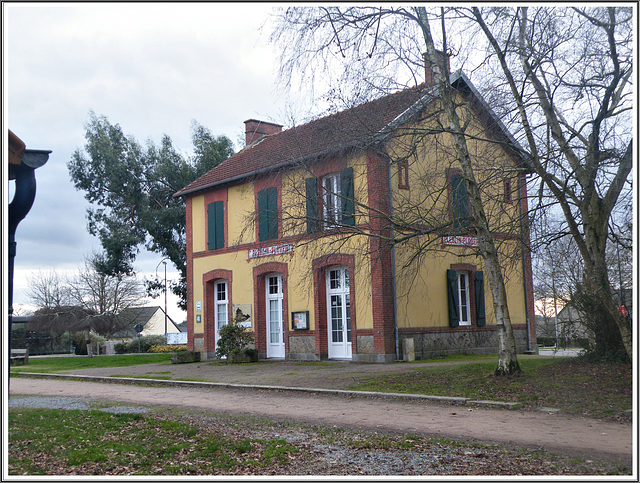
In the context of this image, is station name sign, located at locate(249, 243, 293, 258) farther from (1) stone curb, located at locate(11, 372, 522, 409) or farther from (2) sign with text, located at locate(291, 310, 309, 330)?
(1) stone curb, located at locate(11, 372, 522, 409)

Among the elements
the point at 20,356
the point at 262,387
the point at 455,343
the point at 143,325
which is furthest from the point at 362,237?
the point at 143,325

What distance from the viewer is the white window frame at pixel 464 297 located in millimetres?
21875

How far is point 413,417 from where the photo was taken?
31.4ft

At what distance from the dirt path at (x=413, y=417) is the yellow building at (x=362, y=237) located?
3.67 metres

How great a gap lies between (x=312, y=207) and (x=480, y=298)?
10010 millimetres

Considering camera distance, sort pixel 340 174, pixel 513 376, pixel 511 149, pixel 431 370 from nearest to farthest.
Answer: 1. pixel 513 376
2. pixel 511 149
3. pixel 431 370
4. pixel 340 174

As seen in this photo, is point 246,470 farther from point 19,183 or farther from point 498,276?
point 498,276

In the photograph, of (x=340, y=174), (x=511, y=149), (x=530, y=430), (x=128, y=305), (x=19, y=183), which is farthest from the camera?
(x=128, y=305)

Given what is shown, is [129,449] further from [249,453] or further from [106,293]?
[106,293]

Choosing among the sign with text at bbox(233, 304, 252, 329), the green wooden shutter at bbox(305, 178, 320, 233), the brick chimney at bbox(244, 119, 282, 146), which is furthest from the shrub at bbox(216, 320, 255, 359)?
the brick chimney at bbox(244, 119, 282, 146)

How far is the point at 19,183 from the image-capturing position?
5.12 metres

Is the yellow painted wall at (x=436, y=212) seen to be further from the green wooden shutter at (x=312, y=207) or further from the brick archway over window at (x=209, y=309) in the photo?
the brick archway over window at (x=209, y=309)

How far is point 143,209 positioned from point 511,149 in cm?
2169

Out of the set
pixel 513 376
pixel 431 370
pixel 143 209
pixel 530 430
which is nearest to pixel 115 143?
pixel 143 209
